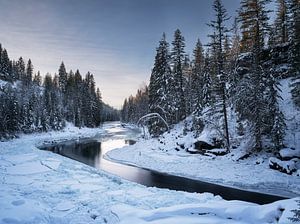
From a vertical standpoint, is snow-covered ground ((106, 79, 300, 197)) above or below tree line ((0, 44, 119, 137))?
below

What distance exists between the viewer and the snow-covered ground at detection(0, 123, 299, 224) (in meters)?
9.23

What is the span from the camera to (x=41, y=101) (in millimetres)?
74375

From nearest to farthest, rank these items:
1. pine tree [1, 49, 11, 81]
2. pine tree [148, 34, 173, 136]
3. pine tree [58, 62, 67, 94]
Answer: pine tree [148, 34, 173, 136], pine tree [1, 49, 11, 81], pine tree [58, 62, 67, 94]

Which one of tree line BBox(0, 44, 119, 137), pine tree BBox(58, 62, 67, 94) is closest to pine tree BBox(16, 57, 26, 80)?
tree line BBox(0, 44, 119, 137)

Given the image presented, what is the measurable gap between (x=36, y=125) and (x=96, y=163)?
40.1m

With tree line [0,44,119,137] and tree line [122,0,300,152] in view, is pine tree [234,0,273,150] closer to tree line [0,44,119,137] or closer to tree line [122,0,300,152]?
tree line [122,0,300,152]

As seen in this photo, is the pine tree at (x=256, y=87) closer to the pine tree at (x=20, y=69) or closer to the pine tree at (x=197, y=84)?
the pine tree at (x=197, y=84)

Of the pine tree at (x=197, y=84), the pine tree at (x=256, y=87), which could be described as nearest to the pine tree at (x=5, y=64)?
the pine tree at (x=197, y=84)

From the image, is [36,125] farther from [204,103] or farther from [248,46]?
[248,46]

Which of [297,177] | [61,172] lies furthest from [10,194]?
[297,177]

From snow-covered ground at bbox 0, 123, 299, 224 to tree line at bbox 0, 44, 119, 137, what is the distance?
122 ft

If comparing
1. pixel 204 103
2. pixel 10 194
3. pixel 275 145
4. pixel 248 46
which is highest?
A: pixel 248 46

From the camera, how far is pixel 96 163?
2948cm

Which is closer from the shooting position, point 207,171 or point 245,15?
point 207,171
